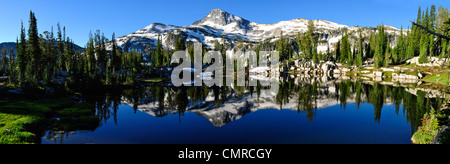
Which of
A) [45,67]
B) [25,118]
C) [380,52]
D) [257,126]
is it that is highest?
[380,52]

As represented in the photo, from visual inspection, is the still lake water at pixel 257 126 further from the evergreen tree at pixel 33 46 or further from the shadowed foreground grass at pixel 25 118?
the evergreen tree at pixel 33 46

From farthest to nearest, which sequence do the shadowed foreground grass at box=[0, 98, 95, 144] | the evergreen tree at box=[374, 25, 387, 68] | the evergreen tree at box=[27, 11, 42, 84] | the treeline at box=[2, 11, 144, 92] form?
1. the evergreen tree at box=[374, 25, 387, 68]
2. the evergreen tree at box=[27, 11, 42, 84]
3. the treeline at box=[2, 11, 144, 92]
4. the shadowed foreground grass at box=[0, 98, 95, 144]

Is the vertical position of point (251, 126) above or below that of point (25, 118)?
below

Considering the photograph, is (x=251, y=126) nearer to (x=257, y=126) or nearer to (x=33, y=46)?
(x=257, y=126)

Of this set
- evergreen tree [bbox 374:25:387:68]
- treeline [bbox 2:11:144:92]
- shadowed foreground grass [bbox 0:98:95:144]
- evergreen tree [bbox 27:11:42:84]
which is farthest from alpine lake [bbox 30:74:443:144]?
evergreen tree [bbox 374:25:387:68]

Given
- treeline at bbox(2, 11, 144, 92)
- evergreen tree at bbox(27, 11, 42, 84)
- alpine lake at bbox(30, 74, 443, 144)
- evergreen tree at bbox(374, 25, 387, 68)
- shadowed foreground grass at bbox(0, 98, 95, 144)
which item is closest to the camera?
shadowed foreground grass at bbox(0, 98, 95, 144)

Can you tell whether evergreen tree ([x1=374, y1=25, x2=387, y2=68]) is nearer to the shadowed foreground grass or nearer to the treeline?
the treeline

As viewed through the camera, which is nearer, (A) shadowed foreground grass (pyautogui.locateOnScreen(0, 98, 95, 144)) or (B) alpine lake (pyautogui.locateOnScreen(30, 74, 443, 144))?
(A) shadowed foreground grass (pyautogui.locateOnScreen(0, 98, 95, 144))

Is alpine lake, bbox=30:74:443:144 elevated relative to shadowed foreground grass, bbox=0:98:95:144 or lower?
lower

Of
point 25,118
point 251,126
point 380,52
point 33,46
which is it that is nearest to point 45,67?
point 33,46
